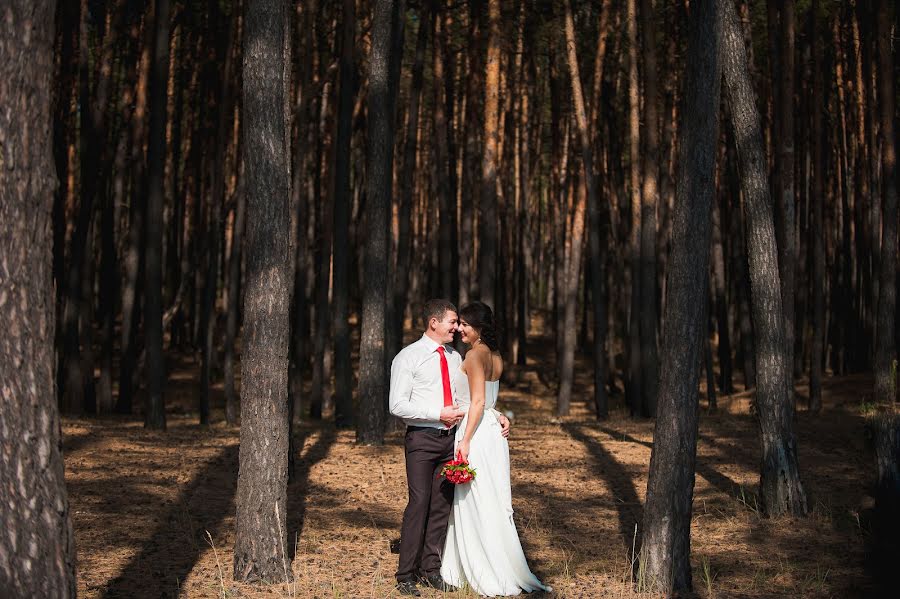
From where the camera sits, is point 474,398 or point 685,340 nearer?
point 474,398

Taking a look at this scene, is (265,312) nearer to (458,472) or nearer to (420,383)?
(420,383)

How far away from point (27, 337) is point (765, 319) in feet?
22.5

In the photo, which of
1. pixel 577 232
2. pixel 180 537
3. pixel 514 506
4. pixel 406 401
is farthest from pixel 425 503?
pixel 577 232

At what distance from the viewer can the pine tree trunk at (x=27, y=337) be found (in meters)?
3.76

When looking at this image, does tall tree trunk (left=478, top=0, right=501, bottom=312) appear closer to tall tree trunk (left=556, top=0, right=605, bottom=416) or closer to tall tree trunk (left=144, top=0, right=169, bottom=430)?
tall tree trunk (left=556, top=0, right=605, bottom=416)

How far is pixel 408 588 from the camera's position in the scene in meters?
6.34

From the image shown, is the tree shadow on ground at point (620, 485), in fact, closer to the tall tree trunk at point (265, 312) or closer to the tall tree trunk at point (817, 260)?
the tall tree trunk at point (265, 312)

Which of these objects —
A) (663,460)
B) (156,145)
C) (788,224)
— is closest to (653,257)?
(788,224)

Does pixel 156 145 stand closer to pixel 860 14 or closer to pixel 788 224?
pixel 788 224

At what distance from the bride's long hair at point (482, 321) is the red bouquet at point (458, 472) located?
76cm

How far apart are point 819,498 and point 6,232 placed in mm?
8043

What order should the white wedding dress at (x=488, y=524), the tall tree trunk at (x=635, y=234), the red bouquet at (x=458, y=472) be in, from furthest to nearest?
the tall tree trunk at (x=635, y=234), the white wedding dress at (x=488, y=524), the red bouquet at (x=458, y=472)

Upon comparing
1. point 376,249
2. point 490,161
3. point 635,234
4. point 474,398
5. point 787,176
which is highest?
point 490,161

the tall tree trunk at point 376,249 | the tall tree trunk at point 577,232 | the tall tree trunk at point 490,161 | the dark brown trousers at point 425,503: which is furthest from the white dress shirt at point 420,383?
the tall tree trunk at point 577,232
